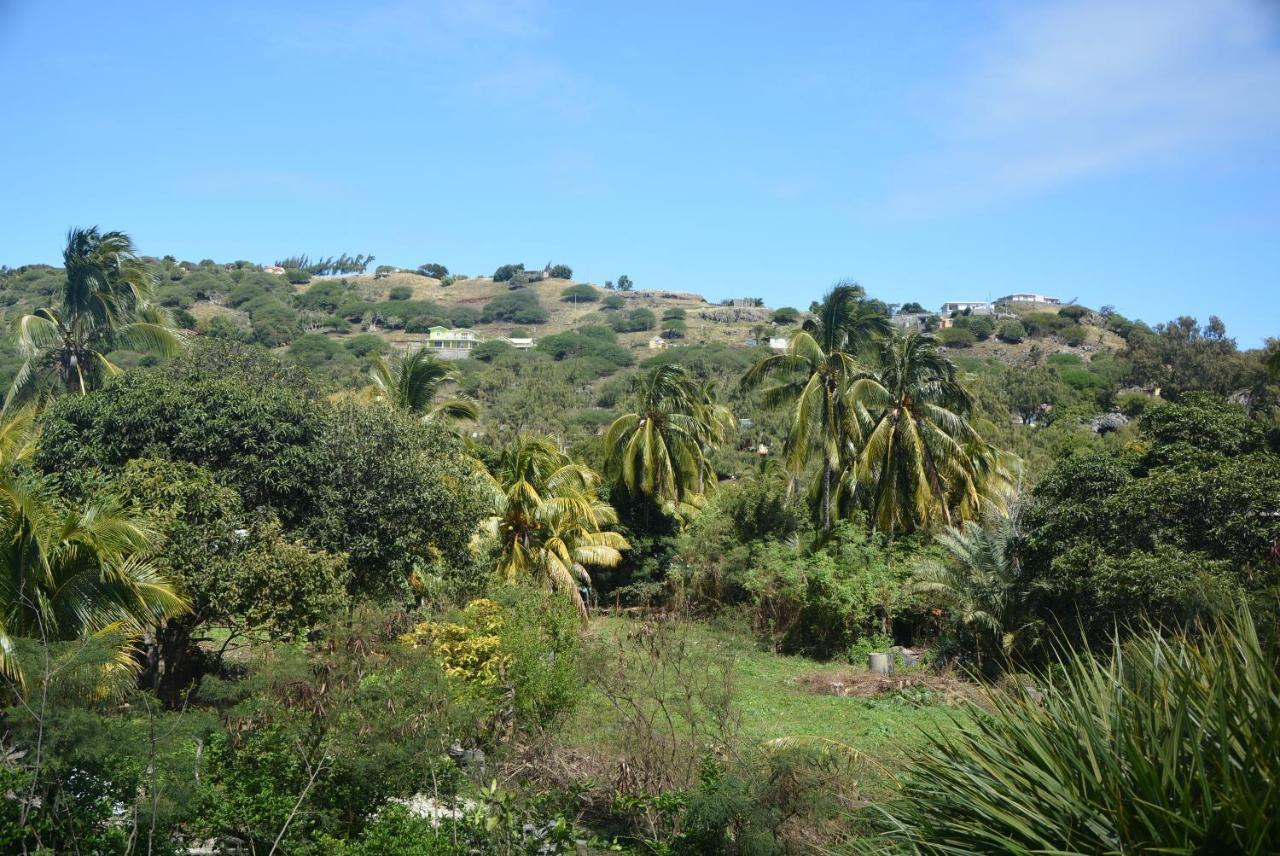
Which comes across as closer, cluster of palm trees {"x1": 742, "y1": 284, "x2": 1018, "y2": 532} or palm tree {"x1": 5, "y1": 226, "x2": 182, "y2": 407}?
palm tree {"x1": 5, "y1": 226, "x2": 182, "y2": 407}

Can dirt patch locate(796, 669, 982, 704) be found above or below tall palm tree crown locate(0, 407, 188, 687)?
below

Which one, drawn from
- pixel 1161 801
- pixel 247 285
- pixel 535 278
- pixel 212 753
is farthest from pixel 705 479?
pixel 535 278

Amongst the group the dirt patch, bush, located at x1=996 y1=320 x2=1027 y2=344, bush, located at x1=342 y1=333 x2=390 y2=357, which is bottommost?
the dirt patch

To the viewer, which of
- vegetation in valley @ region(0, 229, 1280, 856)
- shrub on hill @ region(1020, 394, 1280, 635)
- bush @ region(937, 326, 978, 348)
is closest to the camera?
vegetation in valley @ region(0, 229, 1280, 856)

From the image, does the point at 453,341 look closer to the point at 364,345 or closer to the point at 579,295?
the point at 364,345

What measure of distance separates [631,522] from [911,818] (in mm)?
24357

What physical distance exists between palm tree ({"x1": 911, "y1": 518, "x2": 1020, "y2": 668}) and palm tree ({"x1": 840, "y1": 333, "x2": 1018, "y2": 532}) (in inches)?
185

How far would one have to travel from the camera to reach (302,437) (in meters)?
16.5

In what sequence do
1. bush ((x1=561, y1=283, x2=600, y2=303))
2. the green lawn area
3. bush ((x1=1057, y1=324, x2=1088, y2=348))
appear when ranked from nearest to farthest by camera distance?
1. the green lawn area
2. bush ((x1=1057, y1=324, x2=1088, y2=348))
3. bush ((x1=561, y1=283, x2=600, y2=303))

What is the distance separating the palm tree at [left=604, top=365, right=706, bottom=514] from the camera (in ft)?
95.9

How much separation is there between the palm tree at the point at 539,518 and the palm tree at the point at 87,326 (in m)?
7.86

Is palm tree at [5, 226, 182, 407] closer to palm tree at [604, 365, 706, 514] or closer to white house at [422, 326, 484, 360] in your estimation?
palm tree at [604, 365, 706, 514]

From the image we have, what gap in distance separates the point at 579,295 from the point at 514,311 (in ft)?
54.9

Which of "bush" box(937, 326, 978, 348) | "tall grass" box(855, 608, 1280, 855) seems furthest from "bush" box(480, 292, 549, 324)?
"tall grass" box(855, 608, 1280, 855)
